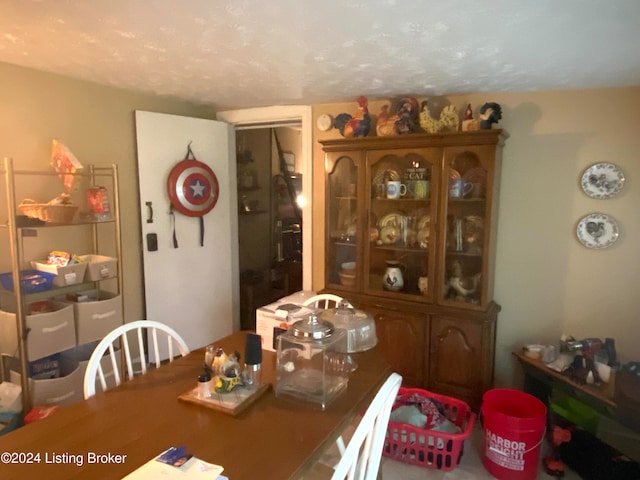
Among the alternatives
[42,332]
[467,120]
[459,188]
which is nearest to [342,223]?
[459,188]

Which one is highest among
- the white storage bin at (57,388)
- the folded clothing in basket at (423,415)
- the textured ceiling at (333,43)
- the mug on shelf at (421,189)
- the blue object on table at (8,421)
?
the textured ceiling at (333,43)

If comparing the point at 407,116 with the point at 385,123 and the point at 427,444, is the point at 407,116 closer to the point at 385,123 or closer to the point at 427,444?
the point at 385,123

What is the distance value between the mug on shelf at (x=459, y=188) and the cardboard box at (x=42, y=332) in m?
2.27

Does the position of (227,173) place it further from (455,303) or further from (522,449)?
(522,449)

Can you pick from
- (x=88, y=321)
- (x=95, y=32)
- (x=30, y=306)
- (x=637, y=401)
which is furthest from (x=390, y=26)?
(x=30, y=306)

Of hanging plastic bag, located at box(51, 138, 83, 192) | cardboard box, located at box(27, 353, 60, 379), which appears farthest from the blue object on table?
hanging plastic bag, located at box(51, 138, 83, 192)

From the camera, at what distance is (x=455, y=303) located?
8.86 feet

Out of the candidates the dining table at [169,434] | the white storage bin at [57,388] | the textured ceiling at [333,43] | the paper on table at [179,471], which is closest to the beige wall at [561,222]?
the textured ceiling at [333,43]

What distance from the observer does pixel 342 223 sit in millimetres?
3092

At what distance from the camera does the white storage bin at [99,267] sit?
8.23 ft

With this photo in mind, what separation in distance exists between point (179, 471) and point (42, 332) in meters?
1.62

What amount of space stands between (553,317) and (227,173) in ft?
8.46

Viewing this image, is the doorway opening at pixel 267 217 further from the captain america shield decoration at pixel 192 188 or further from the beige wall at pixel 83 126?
the beige wall at pixel 83 126

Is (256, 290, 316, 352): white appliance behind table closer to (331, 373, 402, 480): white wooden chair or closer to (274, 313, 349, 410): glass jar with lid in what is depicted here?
(274, 313, 349, 410): glass jar with lid
